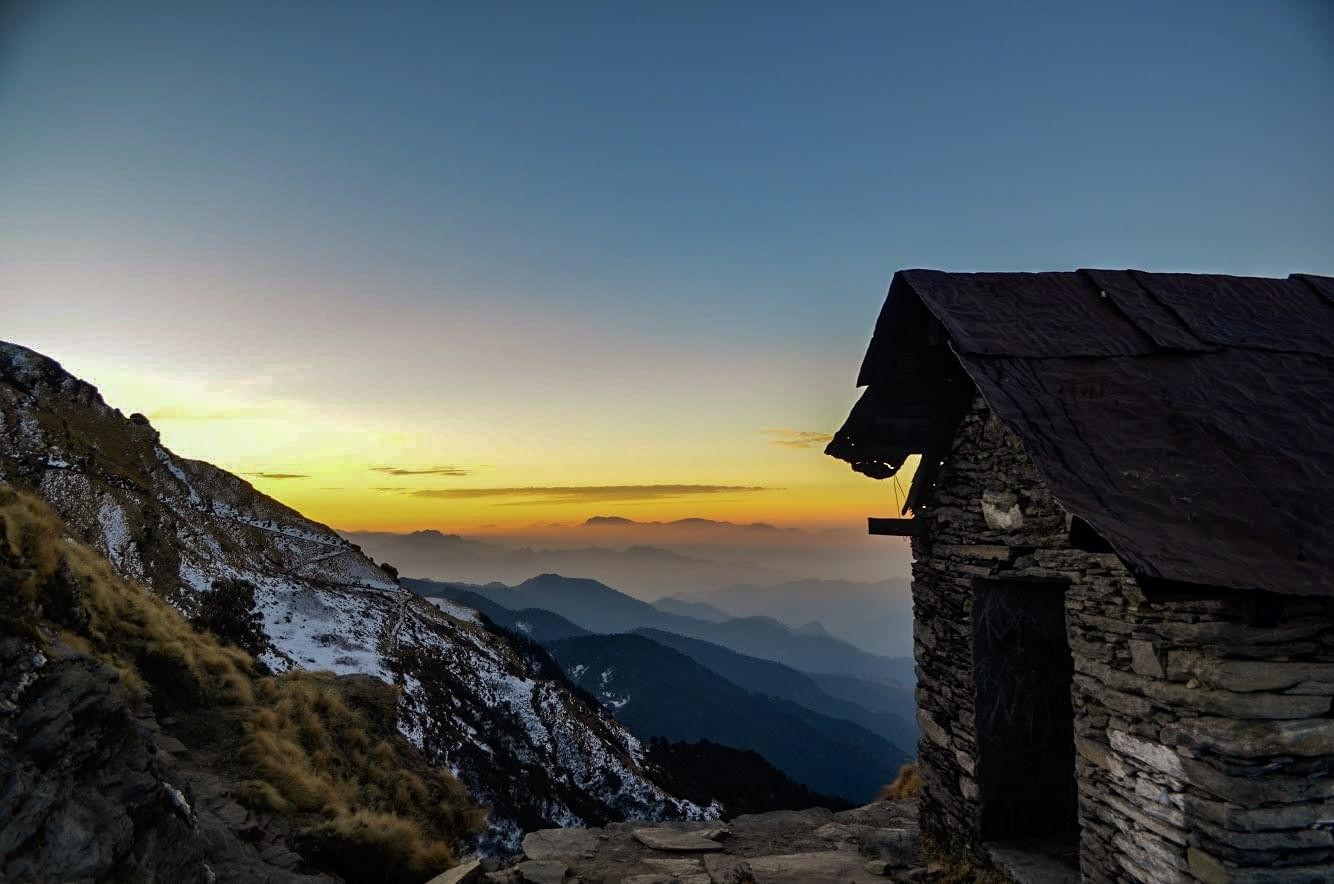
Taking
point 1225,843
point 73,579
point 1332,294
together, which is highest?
point 1332,294

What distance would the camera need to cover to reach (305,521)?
49062 millimetres

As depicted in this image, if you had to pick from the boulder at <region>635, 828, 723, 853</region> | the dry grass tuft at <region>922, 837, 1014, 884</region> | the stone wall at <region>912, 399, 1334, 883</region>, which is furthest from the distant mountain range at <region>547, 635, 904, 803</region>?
the stone wall at <region>912, 399, 1334, 883</region>

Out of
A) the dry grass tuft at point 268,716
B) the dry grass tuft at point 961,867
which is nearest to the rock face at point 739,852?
the dry grass tuft at point 961,867

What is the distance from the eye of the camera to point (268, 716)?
34.5 feet

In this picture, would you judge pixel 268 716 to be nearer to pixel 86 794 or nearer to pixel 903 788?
pixel 86 794

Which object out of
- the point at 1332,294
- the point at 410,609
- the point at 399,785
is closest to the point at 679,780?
the point at 410,609

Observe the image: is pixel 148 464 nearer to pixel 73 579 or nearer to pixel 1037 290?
pixel 73 579

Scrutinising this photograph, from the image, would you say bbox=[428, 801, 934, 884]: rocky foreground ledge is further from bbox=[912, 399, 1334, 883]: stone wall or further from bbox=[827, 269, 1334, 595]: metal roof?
bbox=[827, 269, 1334, 595]: metal roof

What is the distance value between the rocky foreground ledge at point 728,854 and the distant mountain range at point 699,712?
108 meters

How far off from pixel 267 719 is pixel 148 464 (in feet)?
142

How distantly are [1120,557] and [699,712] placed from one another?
441ft

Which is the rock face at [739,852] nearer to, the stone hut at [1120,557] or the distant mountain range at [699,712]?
the stone hut at [1120,557]

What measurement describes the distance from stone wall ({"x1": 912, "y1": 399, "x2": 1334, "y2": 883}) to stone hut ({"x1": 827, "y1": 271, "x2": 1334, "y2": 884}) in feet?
0.05

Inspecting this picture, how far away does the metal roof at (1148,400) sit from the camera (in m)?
5.26
